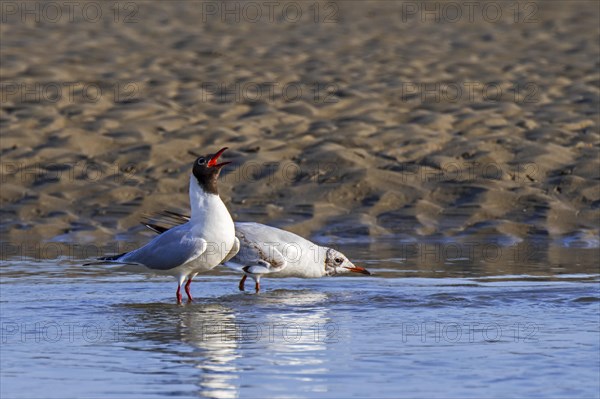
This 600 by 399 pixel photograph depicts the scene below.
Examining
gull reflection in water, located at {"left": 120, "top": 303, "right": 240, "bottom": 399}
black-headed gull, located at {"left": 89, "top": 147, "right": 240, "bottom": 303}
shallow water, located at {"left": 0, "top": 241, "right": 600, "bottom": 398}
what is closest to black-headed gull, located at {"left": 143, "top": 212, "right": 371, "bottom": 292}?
shallow water, located at {"left": 0, "top": 241, "right": 600, "bottom": 398}

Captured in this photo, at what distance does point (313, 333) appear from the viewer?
8.62 meters

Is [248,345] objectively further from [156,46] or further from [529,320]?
[156,46]

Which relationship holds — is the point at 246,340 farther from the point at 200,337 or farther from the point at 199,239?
the point at 199,239

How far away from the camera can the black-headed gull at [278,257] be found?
1078cm

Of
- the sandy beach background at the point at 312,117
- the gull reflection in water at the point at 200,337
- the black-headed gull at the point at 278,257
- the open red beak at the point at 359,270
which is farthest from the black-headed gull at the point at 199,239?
the sandy beach background at the point at 312,117

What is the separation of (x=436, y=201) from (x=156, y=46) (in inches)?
312

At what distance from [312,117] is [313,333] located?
351 inches

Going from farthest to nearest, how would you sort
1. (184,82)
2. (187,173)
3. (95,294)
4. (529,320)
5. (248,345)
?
1. (184,82)
2. (187,173)
3. (95,294)
4. (529,320)
5. (248,345)

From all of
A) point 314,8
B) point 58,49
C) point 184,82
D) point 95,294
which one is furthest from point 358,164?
point 314,8

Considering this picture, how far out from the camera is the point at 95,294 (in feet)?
33.9

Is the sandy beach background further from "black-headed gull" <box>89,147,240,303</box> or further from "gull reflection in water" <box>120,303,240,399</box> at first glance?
"gull reflection in water" <box>120,303,240,399</box>

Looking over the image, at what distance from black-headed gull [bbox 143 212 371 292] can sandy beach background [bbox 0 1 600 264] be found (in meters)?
2.52

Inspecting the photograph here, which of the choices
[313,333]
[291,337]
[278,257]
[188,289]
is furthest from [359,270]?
[291,337]

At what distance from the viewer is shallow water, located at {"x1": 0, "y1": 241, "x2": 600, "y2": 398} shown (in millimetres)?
7074
